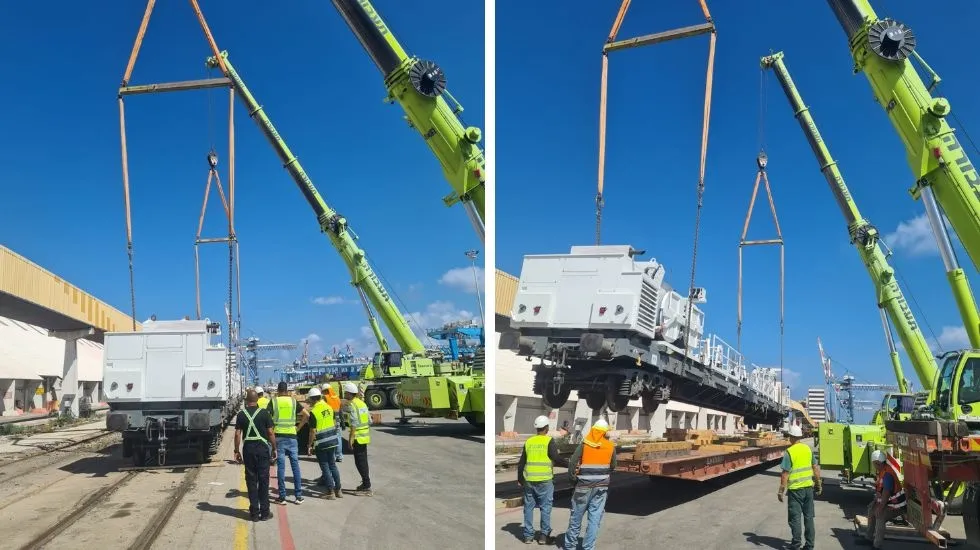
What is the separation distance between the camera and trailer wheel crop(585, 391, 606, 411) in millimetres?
9586

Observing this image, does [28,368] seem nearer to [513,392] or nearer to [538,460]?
[513,392]

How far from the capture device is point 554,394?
8.82 metres

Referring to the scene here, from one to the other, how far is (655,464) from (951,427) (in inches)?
121

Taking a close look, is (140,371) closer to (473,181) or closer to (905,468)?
(473,181)

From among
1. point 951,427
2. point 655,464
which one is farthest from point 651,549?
point 951,427

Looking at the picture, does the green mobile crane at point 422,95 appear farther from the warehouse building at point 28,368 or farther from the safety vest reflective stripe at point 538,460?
the warehouse building at point 28,368

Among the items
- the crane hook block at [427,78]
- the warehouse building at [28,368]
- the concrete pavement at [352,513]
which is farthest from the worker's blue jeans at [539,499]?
the warehouse building at [28,368]

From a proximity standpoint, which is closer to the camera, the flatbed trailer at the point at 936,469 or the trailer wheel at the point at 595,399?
the flatbed trailer at the point at 936,469

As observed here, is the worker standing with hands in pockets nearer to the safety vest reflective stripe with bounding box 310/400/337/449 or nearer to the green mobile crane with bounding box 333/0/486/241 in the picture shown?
the safety vest reflective stripe with bounding box 310/400/337/449

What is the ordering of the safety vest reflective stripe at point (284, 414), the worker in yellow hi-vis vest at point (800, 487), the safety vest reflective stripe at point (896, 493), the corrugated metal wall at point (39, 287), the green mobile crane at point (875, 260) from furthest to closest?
the corrugated metal wall at point (39, 287)
the green mobile crane at point (875, 260)
the safety vest reflective stripe at point (284, 414)
the safety vest reflective stripe at point (896, 493)
the worker in yellow hi-vis vest at point (800, 487)

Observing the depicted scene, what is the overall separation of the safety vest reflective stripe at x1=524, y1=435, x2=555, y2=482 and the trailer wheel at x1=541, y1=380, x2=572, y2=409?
1.80 m

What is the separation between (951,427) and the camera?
247 inches

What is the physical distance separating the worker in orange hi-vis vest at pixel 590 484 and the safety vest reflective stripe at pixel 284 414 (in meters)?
4.08

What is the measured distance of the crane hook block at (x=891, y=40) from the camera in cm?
1130
